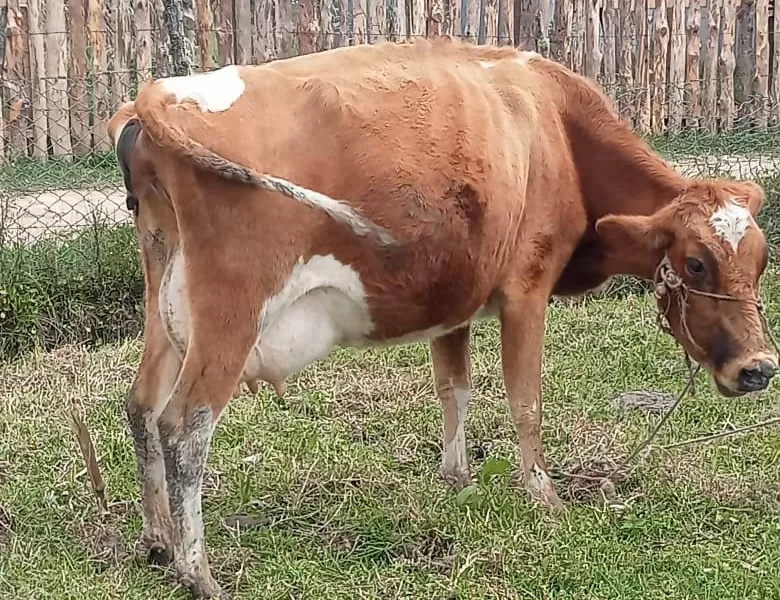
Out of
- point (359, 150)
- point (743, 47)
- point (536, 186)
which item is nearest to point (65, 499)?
point (359, 150)

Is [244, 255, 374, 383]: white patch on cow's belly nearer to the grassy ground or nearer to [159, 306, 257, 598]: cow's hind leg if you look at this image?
[159, 306, 257, 598]: cow's hind leg

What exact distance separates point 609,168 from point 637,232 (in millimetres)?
421

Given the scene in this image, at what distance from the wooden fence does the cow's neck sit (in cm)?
327

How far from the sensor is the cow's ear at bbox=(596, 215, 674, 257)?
4.95 metres

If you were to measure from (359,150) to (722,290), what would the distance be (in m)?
1.66

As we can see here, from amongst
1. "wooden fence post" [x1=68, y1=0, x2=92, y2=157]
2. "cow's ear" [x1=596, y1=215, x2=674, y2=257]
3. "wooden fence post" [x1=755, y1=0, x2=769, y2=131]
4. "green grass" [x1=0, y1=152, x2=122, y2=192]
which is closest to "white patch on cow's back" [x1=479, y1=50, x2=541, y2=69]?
"cow's ear" [x1=596, y1=215, x2=674, y2=257]

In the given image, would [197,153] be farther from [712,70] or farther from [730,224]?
[712,70]

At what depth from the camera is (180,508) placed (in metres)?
4.27

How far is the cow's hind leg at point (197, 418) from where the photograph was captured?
163 inches

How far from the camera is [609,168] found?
17.3 ft

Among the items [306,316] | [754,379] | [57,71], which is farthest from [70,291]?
[754,379]

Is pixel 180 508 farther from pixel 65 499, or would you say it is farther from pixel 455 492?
pixel 455 492

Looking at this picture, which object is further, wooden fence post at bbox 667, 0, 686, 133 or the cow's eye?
wooden fence post at bbox 667, 0, 686, 133

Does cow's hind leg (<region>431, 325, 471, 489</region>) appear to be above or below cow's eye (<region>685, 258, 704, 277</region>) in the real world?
below
